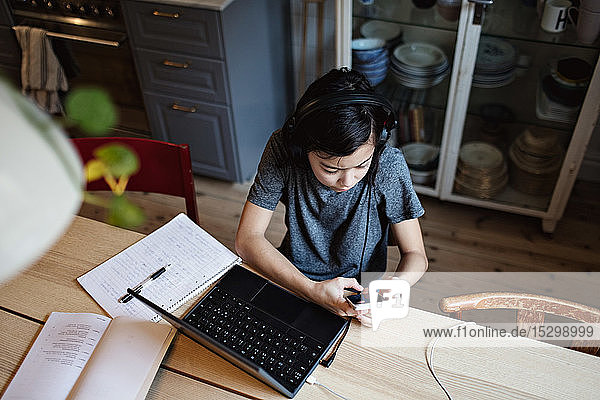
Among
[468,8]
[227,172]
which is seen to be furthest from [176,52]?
[468,8]

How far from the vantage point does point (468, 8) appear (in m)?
1.81

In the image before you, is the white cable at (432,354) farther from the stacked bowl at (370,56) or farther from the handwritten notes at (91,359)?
the stacked bowl at (370,56)

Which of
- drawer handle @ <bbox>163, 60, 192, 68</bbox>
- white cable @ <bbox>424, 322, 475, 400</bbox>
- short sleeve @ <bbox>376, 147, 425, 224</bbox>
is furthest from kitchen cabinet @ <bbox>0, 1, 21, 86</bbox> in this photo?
white cable @ <bbox>424, 322, 475, 400</bbox>

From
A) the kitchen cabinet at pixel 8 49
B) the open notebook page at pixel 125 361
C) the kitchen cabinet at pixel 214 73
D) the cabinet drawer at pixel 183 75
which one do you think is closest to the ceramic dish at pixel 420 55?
the kitchen cabinet at pixel 214 73

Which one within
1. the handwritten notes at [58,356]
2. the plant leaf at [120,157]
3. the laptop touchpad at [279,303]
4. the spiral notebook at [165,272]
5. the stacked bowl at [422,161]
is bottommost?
the stacked bowl at [422,161]

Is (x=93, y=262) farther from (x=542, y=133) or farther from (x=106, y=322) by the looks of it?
(x=542, y=133)

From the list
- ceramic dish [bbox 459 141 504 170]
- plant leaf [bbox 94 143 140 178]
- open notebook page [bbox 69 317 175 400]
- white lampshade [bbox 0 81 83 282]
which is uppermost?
white lampshade [bbox 0 81 83 282]

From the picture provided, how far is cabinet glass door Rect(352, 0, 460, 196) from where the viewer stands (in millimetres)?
2062

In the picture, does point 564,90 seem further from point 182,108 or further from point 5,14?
point 5,14

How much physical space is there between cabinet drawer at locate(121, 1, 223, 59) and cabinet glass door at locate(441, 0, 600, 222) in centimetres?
102

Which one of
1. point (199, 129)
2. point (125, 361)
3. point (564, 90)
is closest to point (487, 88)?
point (564, 90)

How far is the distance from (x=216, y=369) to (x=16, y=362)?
1.31ft

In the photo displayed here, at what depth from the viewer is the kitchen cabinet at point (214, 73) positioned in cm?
204

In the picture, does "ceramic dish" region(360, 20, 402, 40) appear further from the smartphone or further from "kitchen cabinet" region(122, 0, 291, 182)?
the smartphone
